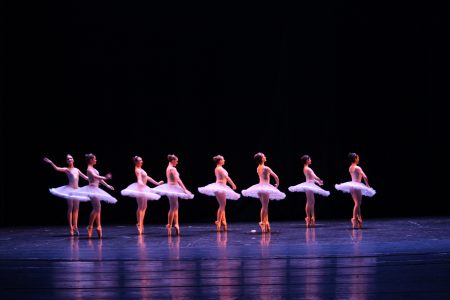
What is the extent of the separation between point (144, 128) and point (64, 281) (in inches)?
→ 368

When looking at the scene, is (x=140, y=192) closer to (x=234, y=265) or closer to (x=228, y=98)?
(x=228, y=98)

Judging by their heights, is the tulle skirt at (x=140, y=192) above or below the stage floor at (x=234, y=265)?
above

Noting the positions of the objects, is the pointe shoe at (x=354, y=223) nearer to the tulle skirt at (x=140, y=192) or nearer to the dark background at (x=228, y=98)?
the dark background at (x=228, y=98)

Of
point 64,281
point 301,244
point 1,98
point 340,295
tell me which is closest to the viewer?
point 340,295

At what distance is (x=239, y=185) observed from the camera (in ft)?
56.1

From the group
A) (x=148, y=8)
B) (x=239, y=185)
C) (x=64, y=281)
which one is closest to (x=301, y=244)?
(x=64, y=281)

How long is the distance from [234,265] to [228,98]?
29.2ft

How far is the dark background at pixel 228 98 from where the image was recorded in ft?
54.2

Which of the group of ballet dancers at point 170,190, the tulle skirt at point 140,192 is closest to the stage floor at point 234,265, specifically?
the group of ballet dancers at point 170,190

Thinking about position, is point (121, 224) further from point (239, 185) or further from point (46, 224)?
point (239, 185)

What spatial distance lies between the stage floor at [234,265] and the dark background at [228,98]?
11.6 ft

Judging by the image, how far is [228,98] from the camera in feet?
55.6

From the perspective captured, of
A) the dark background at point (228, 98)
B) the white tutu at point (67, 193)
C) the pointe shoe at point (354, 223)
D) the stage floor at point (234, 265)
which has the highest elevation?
→ the dark background at point (228, 98)

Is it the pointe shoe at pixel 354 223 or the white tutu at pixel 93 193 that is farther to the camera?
the pointe shoe at pixel 354 223
